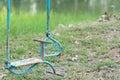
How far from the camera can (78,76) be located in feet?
16.1

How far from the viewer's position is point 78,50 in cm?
609

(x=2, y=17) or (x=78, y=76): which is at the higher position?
(x=2, y=17)

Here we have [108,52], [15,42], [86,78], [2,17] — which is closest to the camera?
[86,78]

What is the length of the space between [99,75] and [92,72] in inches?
6.2

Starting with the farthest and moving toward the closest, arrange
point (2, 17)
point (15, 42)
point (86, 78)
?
point (2, 17) < point (15, 42) < point (86, 78)

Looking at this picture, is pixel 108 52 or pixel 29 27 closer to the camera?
pixel 108 52

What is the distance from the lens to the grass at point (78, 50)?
5.00 meters

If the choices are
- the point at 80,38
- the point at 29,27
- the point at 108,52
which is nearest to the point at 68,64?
the point at 108,52

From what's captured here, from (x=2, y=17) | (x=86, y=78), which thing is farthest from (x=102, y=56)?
(x=2, y=17)

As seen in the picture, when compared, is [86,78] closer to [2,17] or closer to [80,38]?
[80,38]

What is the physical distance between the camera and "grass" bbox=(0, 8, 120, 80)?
500 cm

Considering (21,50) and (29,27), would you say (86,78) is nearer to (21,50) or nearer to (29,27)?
(21,50)

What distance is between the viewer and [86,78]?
15.9 ft

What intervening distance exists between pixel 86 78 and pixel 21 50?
151cm
